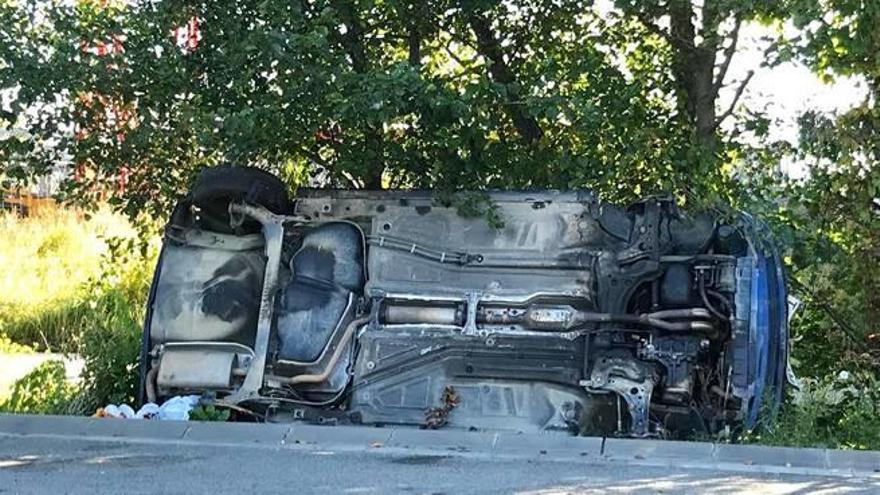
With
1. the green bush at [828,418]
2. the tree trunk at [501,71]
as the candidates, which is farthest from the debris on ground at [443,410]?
the tree trunk at [501,71]

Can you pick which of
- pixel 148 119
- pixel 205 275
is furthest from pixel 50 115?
pixel 205 275

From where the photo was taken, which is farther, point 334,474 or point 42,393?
point 42,393

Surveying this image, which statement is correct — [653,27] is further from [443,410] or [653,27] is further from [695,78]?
[443,410]

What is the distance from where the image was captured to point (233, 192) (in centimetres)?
920

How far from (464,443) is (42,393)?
159 inches

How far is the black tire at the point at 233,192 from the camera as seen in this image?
9.20 m

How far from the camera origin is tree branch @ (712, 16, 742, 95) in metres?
9.18

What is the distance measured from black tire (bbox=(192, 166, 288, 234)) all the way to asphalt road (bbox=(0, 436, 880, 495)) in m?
2.31

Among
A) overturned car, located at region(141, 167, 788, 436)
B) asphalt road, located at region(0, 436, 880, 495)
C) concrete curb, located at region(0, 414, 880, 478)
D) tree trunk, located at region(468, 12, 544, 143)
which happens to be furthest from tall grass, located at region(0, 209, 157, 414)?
tree trunk, located at region(468, 12, 544, 143)

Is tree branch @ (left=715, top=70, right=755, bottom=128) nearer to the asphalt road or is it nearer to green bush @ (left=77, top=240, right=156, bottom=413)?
the asphalt road

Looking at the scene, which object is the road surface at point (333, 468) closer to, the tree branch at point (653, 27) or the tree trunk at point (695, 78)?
the tree trunk at point (695, 78)

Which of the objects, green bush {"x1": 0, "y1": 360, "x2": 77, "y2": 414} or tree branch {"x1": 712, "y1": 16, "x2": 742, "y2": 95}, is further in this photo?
green bush {"x1": 0, "y1": 360, "x2": 77, "y2": 414}

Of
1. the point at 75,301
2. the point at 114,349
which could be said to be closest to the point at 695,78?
the point at 114,349

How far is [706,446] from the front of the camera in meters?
7.38
